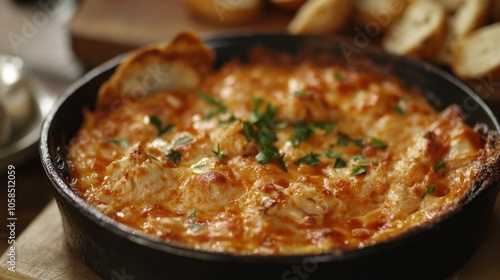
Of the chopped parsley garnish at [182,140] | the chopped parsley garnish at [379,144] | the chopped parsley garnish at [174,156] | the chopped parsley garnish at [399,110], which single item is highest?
the chopped parsley garnish at [174,156]

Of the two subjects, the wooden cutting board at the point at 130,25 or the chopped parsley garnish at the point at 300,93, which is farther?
the wooden cutting board at the point at 130,25

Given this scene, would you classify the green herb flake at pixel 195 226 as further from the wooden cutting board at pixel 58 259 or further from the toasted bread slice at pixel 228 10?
the toasted bread slice at pixel 228 10

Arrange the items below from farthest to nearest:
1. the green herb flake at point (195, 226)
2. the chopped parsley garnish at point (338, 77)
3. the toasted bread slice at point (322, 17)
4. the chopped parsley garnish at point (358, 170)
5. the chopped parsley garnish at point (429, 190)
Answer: the toasted bread slice at point (322, 17)
the chopped parsley garnish at point (338, 77)
the chopped parsley garnish at point (358, 170)
the chopped parsley garnish at point (429, 190)
the green herb flake at point (195, 226)

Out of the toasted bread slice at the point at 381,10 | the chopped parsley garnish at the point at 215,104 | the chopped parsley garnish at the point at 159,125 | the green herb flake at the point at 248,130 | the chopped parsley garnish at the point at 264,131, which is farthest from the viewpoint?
the toasted bread slice at the point at 381,10

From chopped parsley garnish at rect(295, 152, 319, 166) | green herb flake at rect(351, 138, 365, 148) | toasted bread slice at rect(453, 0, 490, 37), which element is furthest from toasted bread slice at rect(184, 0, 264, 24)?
chopped parsley garnish at rect(295, 152, 319, 166)

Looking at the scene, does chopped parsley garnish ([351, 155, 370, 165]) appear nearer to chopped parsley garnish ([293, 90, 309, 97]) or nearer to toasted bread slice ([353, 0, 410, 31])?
chopped parsley garnish ([293, 90, 309, 97])

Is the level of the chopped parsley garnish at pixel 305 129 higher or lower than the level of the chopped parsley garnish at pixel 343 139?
higher

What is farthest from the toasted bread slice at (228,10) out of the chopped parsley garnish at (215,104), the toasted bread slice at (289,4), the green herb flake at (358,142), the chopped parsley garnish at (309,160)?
the chopped parsley garnish at (309,160)
